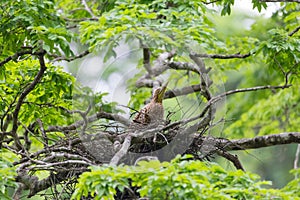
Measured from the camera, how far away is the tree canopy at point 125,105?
15.4 ft

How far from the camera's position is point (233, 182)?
15.8ft

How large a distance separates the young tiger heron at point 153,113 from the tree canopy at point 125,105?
0.08 meters

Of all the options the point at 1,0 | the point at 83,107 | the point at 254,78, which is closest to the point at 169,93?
the point at 83,107

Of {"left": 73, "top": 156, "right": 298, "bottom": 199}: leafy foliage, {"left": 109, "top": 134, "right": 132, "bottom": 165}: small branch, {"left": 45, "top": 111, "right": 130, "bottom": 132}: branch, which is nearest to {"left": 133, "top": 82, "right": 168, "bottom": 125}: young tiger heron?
{"left": 45, "top": 111, "right": 130, "bottom": 132}: branch

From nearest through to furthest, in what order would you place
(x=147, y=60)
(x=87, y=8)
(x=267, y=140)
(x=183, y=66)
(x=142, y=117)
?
(x=142, y=117), (x=267, y=140), (x=183, y=66), (x=147, y=60), (x=87, y=8)

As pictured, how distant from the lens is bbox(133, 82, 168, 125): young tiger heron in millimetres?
6297

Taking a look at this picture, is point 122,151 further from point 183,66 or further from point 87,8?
point 87,8

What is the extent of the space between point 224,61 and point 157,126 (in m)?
4.42

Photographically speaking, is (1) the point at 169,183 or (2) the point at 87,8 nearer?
(1) the point at 169,183

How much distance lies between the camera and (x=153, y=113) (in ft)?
21.0

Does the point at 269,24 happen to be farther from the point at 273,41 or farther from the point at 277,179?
the point at 277,179

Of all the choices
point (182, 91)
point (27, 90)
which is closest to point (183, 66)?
point (182, 91)

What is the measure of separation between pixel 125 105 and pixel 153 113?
4.25ft

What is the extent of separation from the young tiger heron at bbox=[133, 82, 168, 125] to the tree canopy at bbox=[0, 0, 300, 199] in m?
0.08
